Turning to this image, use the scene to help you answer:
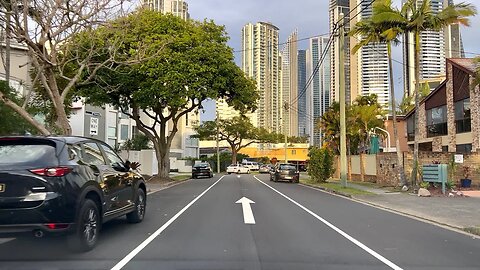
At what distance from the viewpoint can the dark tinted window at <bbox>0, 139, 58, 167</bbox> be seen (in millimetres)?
7406

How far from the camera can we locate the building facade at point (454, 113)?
30.3 m

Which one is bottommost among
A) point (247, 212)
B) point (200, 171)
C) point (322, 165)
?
point (247, 212)

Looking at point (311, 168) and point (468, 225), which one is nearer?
point (468, 225)

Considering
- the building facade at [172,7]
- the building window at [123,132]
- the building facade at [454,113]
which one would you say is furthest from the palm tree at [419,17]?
the building window at [123,132]

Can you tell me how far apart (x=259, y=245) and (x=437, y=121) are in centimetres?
3246

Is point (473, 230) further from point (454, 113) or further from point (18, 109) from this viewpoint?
point (454, 113)

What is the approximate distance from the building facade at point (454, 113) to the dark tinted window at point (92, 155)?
25526mm

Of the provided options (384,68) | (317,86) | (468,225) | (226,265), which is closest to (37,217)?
(226,265)

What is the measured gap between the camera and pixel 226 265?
704 centimetres

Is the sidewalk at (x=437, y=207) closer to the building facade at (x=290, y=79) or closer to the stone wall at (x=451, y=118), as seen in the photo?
the stone wall at (x=451, y=118)

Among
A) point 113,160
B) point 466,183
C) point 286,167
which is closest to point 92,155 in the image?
point 113,160

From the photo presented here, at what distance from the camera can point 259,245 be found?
8641 mm

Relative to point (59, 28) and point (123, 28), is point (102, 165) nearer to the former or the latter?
point (59, 28)

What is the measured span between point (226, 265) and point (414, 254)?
3410 millimetres
